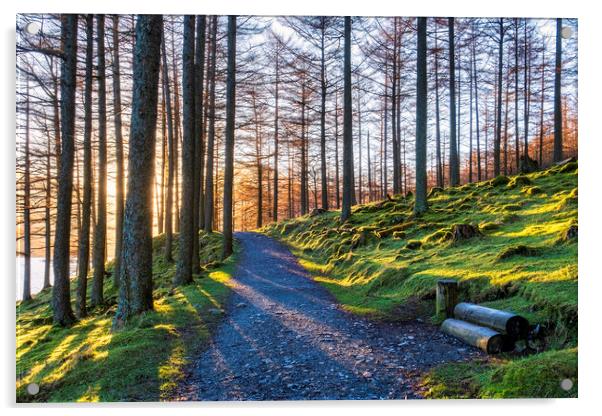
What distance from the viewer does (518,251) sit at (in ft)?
18.9

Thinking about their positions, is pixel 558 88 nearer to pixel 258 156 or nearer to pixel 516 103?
pixel 516 103

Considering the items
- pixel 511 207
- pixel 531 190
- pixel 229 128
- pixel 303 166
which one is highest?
pixel 229 128

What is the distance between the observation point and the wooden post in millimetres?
5152

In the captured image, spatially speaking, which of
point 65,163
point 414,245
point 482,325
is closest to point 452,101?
point 414,245

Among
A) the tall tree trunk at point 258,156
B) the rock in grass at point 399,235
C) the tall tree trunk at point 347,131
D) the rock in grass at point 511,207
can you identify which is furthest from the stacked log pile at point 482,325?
the tall tree trunk at point 258,156

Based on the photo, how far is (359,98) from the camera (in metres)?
8.62

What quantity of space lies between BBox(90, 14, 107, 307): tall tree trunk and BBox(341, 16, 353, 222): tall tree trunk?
4725 mm

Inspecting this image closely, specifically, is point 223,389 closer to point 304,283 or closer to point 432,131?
point 304,283

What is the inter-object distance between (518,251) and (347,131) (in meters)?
5.67

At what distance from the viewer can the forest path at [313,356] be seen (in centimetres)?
396

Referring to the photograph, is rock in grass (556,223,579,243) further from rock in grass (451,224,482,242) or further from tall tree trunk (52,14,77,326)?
tall tree trunk (52,14,77,326)

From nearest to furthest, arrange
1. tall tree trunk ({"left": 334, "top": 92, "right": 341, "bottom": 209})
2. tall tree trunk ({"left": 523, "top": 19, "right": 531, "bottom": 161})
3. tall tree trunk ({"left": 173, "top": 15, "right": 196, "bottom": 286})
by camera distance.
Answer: tall tree trunk ({"left": 523, "top": 19, "right": 531, "bottom": 161}) < tall tree trunk ({"left": 173, "top": 15, "right": 196, "bottom": 286}) < tall tree trunk ({"left": 334, "top": 92, "right": 341, "bottom": 209})

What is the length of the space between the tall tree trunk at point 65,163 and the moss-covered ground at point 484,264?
198 inches

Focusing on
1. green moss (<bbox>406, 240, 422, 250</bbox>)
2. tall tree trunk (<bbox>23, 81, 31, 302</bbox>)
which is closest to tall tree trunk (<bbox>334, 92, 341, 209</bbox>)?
green moss (<bbox>406, 240, 422, 250</bbox>)
